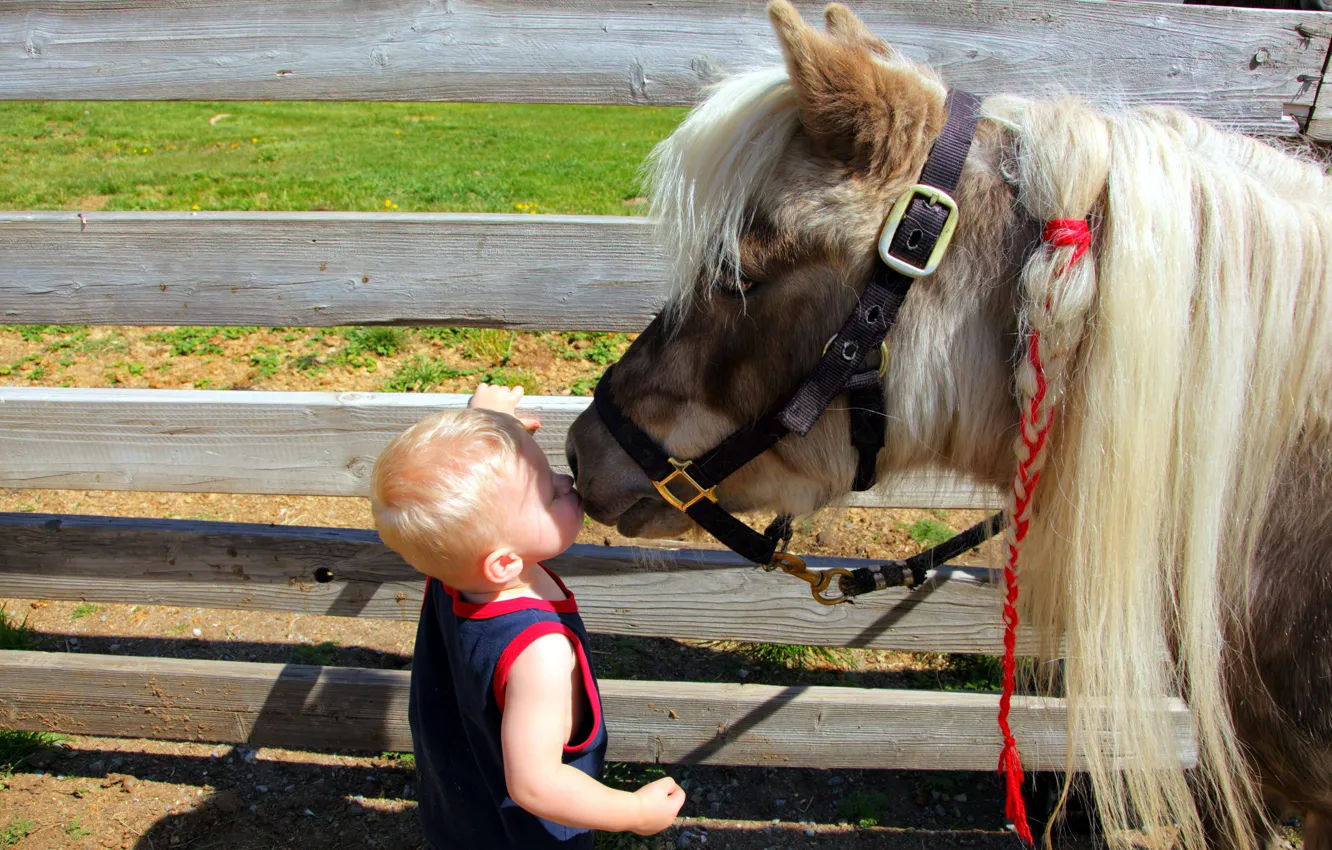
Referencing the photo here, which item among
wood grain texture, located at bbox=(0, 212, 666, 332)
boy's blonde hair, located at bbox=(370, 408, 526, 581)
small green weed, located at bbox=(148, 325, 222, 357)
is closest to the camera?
boy's blonde hair, located at bbox=(370, 408, 526, 581)

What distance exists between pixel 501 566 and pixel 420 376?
10.1 ft

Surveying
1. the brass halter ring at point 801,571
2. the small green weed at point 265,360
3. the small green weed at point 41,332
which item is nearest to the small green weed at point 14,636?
the small green weed at point 265,360

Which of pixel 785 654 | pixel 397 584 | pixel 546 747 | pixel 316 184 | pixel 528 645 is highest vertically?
pixel 528 645

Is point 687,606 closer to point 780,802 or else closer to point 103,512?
point 780,802

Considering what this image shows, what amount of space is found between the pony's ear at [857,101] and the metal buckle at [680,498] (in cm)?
60

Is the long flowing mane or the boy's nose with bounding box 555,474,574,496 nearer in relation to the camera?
the long flowing mane

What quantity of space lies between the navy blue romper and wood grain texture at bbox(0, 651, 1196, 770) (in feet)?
2.33

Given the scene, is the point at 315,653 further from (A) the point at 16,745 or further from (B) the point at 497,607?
(B) the point at 497,607

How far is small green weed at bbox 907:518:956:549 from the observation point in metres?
3.39

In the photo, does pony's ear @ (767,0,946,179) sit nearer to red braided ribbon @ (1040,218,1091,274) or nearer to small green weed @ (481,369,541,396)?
red braided ribbon @ (1040,218,1091,274)

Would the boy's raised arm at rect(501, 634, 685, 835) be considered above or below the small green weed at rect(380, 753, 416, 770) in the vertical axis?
above

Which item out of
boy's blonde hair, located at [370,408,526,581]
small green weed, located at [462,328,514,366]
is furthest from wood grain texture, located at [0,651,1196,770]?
small green weed, located at [462,328,514,366]

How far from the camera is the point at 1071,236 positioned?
126cm

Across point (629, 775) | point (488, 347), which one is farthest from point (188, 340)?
point (629, 775)
